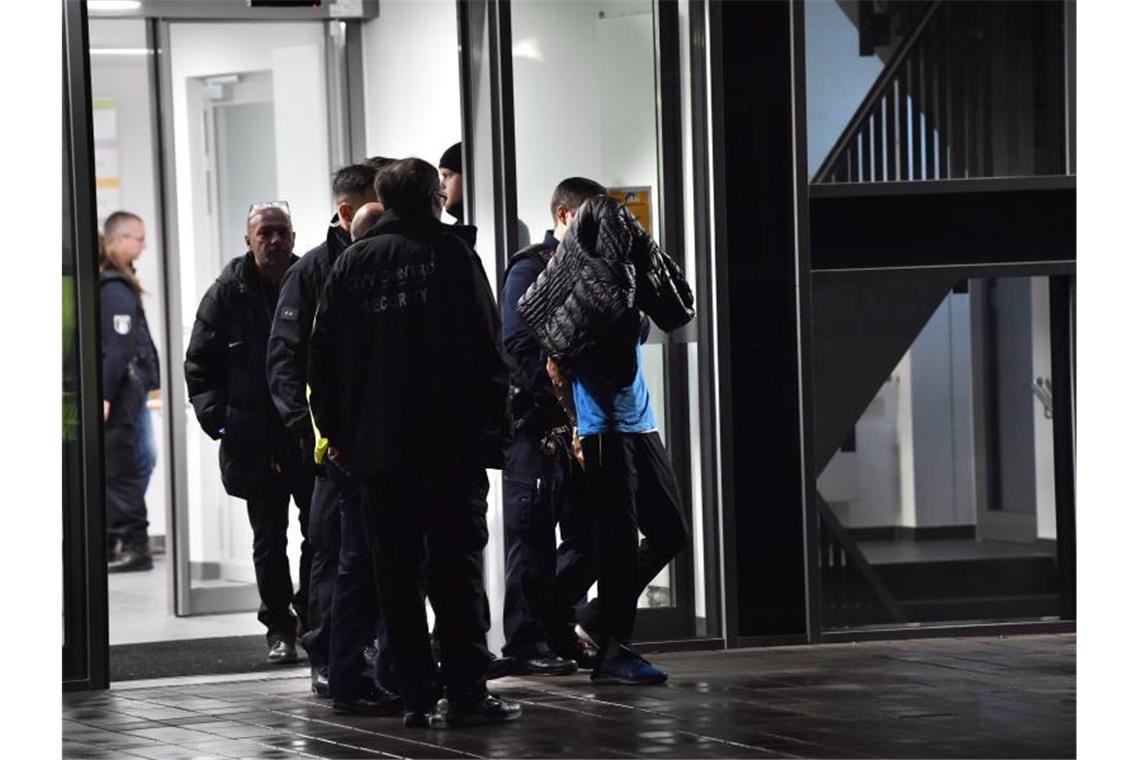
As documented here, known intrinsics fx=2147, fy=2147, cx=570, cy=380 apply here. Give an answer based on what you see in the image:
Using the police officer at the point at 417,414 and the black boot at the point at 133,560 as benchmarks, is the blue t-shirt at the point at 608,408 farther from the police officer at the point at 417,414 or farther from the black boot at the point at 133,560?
the black boot at the point at 133,560

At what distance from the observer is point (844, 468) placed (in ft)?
31.3

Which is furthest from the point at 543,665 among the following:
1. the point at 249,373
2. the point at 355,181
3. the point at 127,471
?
the point at 127,471

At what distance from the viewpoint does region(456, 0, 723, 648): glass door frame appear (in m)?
8.88

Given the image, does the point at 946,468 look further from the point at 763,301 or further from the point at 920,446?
the point at 763,301

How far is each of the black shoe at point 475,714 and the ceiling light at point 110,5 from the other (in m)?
4.90

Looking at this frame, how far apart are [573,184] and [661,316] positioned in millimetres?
701

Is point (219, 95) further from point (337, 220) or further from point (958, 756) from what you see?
point (958, 756)

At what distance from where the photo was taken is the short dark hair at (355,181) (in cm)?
813

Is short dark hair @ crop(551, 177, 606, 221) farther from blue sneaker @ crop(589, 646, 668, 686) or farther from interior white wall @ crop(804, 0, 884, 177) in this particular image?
blue sneaker @ crop(589, 646, 668, 686)

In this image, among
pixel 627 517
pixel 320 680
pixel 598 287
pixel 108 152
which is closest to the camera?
pixel 598 287

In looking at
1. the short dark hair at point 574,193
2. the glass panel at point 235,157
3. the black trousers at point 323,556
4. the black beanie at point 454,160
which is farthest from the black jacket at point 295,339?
the glass panel at point 235,157

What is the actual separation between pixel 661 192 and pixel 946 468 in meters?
1.91

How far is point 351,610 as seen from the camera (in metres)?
7.51
